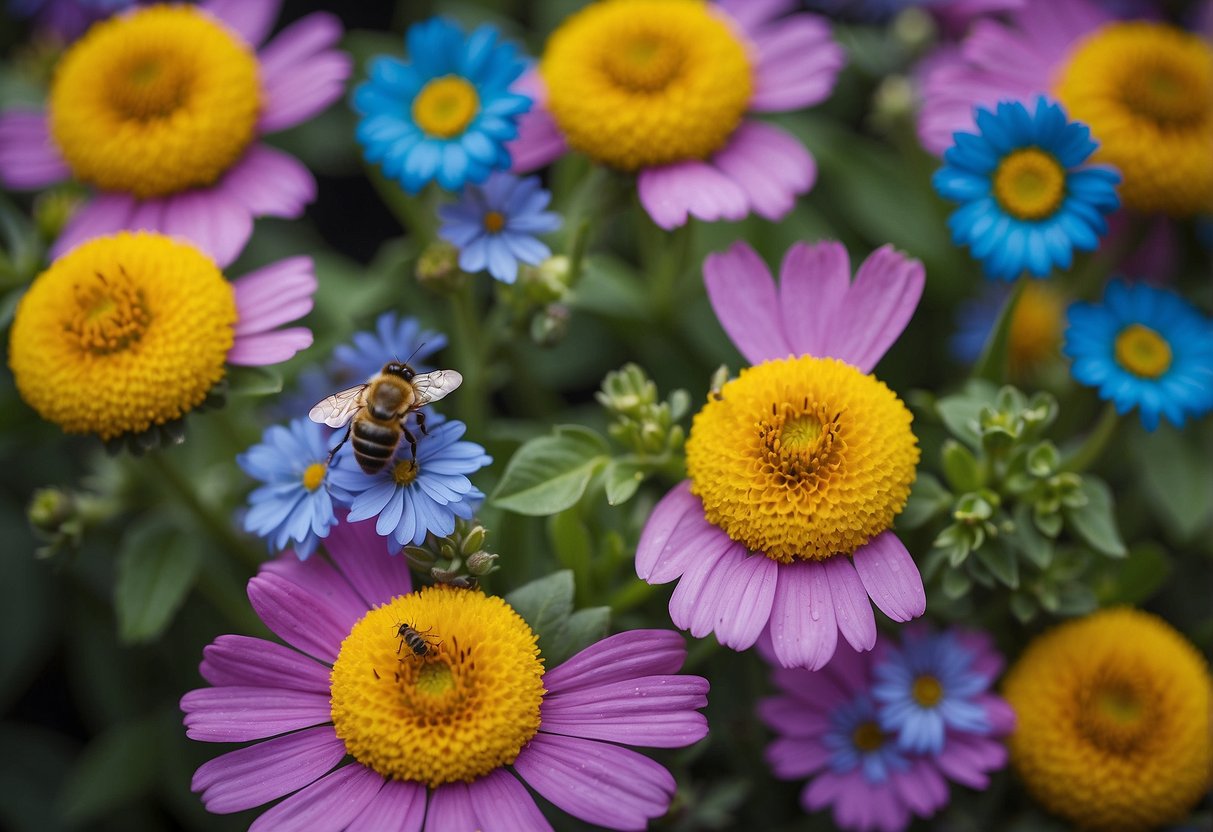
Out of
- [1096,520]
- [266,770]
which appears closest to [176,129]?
[266,770]

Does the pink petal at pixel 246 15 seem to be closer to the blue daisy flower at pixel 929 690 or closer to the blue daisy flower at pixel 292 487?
the blue daisy flower at pixel 292 487

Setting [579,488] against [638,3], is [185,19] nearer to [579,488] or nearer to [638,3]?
[638,3]

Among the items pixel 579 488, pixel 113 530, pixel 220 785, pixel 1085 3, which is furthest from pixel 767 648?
pixel 1085 3

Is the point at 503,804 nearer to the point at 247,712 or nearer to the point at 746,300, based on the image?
the point at 247,712

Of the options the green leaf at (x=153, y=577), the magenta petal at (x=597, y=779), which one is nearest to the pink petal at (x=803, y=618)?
the magenta petal at (x=597, y=779)

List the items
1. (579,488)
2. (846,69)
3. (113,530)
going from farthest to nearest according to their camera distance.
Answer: (846,69) → (113,530) → (579,488)
